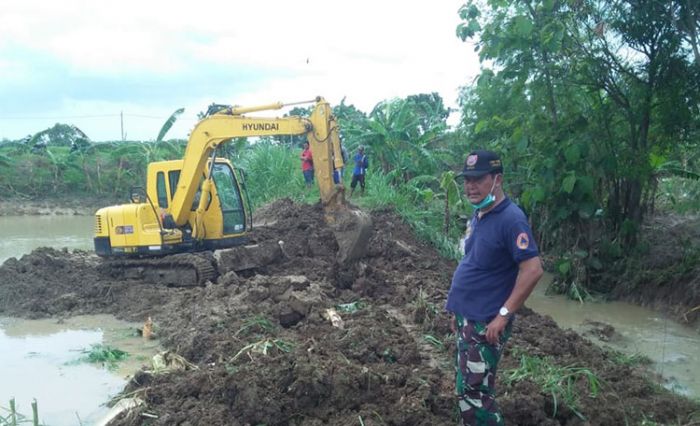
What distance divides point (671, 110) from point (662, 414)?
6799mm

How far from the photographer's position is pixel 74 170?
27656mm

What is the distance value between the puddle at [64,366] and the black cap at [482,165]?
4.10 metres

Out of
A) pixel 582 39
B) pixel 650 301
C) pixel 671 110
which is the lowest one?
pixel 650 301

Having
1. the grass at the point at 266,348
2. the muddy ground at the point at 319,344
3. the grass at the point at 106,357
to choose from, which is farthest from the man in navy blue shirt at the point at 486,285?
the grass at the point at 106,357

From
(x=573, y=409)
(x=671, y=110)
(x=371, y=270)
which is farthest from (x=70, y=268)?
Result: (x=671, y=110)

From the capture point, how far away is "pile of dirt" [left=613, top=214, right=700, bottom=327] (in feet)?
31.9

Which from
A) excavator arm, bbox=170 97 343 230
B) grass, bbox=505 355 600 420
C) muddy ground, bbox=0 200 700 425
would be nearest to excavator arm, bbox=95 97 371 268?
excavator arm, bbox=170 97 343 230

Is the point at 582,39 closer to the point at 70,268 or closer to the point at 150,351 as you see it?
the point at 150,351

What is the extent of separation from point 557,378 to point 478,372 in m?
1.76

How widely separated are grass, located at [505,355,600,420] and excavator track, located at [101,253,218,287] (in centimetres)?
610

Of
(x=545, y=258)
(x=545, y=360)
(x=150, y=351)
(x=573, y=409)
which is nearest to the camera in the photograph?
(x=573, y=409)

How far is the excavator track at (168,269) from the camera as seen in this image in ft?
34.4

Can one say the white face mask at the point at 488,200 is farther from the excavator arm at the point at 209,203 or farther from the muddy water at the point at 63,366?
the excavator arm at the point at 209,203

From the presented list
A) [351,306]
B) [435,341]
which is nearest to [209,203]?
[351,306]
